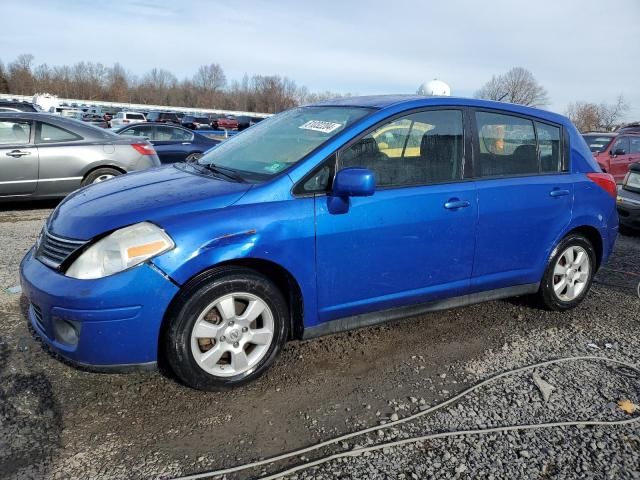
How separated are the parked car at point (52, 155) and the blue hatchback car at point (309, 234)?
4261 millimetres

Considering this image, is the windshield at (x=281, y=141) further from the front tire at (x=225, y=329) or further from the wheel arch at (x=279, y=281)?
the front tire at (x=225, y=329)

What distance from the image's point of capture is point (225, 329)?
2779 millimetres

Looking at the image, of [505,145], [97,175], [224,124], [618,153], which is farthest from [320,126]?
[224,124]

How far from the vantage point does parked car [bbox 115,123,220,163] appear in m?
12.0

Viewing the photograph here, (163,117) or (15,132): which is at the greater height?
(163,117)

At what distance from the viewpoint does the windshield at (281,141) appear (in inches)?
124

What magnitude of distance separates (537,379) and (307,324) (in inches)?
57.8

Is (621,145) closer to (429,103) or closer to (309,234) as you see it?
(429,103)

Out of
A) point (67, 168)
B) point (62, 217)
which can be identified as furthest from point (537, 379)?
point (67, 168)

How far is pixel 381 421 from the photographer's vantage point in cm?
265

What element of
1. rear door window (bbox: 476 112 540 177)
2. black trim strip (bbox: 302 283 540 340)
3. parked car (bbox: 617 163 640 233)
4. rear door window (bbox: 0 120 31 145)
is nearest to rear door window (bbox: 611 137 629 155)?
parked car (bbox: 617 163 640 233)

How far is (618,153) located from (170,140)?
10.5m

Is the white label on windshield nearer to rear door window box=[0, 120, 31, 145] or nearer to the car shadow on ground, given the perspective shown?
the car shadow on ground

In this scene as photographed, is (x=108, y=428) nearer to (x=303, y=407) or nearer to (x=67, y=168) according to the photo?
(x=303, y=407)
